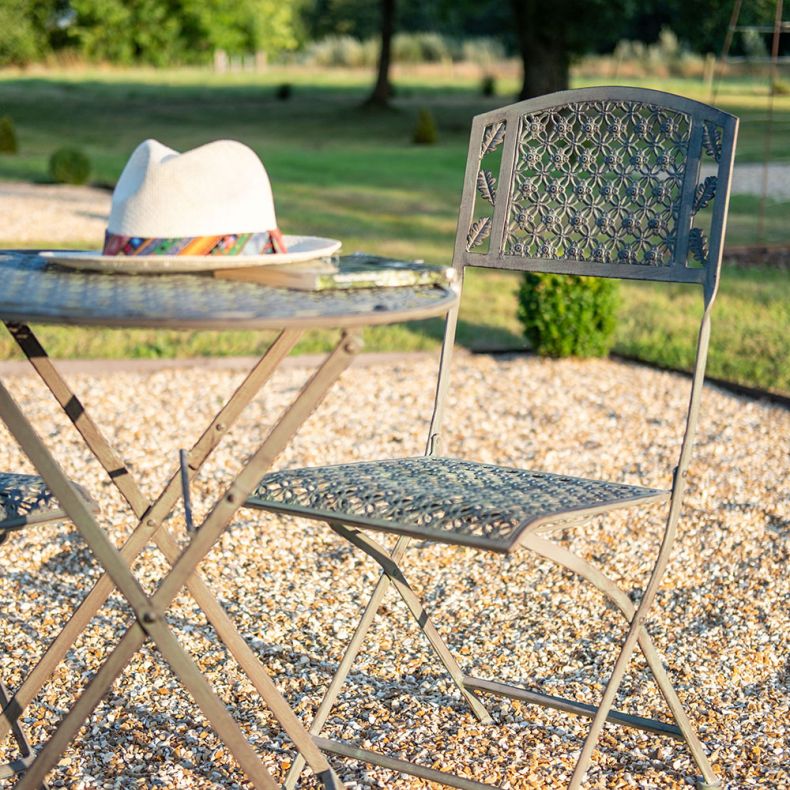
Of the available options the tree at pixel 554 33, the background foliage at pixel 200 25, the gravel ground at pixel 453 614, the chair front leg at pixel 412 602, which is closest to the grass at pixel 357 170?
the gravel ground at pixel 453 614

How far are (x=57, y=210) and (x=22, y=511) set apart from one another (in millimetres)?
10675

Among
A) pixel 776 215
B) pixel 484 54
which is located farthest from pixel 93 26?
pixel 484 54

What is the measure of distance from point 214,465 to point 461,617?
158 centimetres

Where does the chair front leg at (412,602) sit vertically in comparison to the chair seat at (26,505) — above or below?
below

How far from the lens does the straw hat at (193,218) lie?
2.06 m

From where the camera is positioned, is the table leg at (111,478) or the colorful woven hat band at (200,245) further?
the table leg at (111,478)

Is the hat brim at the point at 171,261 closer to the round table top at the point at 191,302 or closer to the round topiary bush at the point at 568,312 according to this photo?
the round table top at the point at 191,302

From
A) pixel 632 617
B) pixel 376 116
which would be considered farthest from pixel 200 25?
pixel 632 617

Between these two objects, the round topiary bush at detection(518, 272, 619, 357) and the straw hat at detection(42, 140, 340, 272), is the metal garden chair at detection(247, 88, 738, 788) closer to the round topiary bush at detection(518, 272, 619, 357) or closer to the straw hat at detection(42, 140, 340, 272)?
the straw hat at detection(42, 140, 340, 272)

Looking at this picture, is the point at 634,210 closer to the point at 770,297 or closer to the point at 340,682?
the point at 340,682

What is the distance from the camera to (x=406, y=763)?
2404 mm

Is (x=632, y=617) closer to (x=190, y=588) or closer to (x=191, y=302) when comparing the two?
(x=190, y=588)

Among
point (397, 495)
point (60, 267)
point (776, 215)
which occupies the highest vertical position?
point (60, 267)

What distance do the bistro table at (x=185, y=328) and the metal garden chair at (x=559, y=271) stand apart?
281 millimetres
